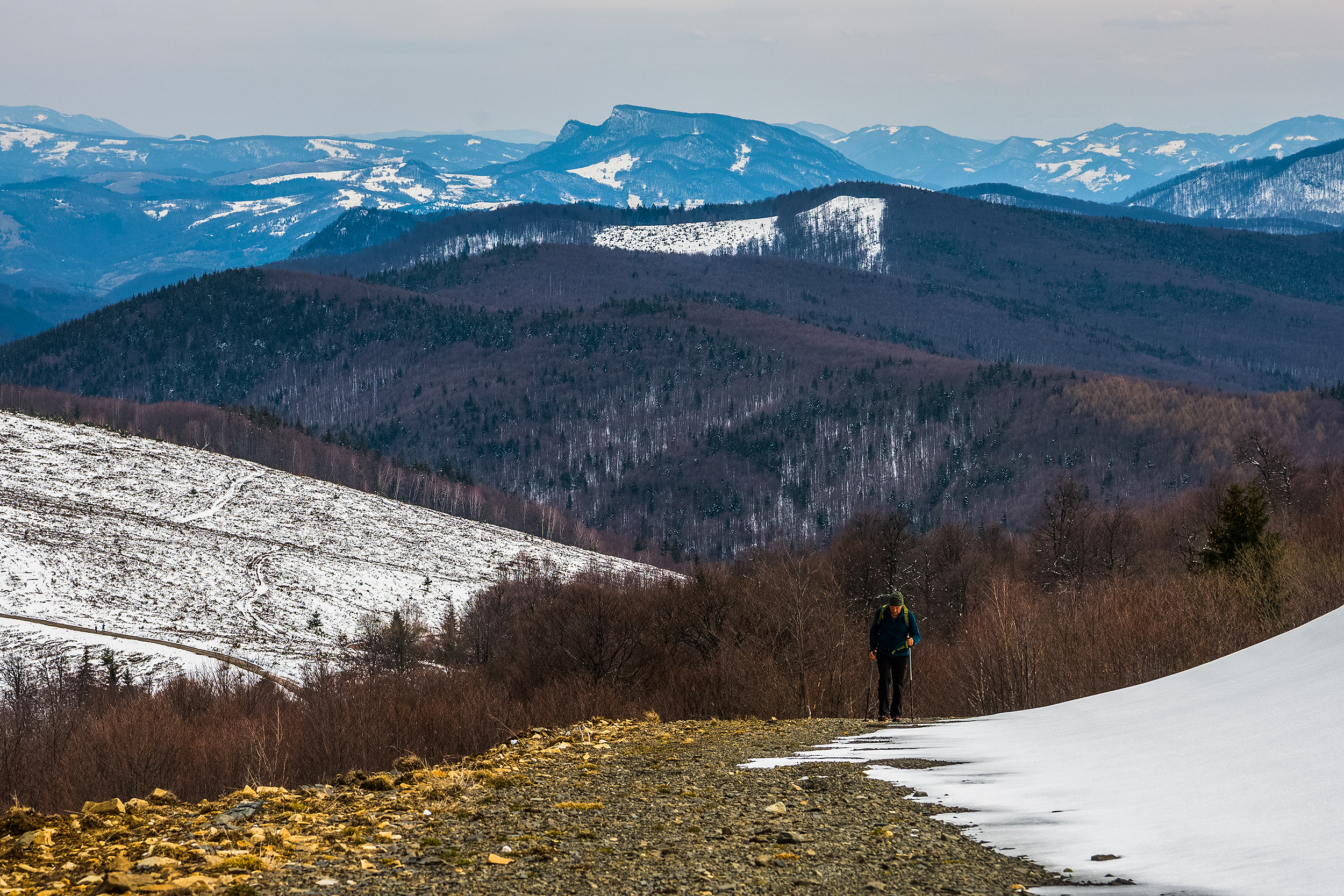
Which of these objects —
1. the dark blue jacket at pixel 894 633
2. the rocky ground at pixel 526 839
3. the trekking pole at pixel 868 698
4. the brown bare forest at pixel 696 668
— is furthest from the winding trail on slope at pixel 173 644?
the rocky ground at pixel 526 839

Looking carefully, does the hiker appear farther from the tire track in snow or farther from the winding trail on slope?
the tire track in snow

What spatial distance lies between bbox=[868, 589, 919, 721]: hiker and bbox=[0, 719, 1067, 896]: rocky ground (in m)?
7.00

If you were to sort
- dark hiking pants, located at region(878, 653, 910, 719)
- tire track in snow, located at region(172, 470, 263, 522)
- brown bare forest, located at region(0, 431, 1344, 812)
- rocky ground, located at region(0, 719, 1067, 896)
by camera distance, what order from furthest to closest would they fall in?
1. tire track in snow, located at region(172, 470, 263, 522)
2. brown bare forest, located at region(0, 431, 1344, 812)
3. dark hiking pants, located at region(878, 653, 910, 719)
4. rocky ground, located at region(0, 719, 1067, 896)

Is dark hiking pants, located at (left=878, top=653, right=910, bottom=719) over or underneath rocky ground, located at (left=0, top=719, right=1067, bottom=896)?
underneath

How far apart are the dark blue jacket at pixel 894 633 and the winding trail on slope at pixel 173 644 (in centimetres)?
6345

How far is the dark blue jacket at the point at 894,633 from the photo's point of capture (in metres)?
22.1

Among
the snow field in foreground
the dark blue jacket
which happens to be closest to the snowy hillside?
the dark blue jacket

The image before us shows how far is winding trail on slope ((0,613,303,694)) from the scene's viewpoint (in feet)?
267

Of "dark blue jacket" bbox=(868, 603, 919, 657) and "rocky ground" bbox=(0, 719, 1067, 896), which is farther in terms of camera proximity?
"dark blue jacket" bbox=(868, 603, 919, 657)

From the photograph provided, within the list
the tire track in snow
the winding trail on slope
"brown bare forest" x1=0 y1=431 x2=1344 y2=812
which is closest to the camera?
"brown bare forest" x1=0 y1=431 x2=1344 y2=812

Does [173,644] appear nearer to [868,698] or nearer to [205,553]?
[205,553]

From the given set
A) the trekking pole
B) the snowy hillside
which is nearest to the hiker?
the trekking pole

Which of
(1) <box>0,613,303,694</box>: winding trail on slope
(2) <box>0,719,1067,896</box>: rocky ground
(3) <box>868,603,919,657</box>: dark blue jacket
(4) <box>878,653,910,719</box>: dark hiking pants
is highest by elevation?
(2) <box>0,719,1067,896</box>: rocky ground

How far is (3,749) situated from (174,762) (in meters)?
13.4
